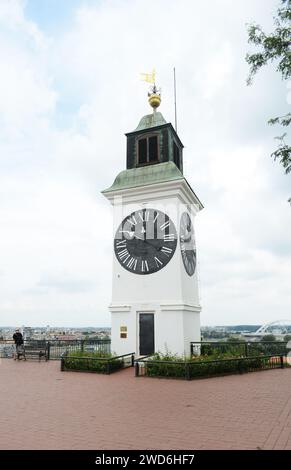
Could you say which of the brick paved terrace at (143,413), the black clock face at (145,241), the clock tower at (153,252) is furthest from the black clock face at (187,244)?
the brick paved terrace at (143,413)

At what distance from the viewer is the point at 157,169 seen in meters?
17.4

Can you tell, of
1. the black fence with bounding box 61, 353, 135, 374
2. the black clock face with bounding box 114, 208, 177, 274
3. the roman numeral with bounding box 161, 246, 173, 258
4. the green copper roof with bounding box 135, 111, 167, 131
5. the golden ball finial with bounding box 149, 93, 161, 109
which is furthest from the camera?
the golden ball finial with bounding box 149, 93, 161, 109

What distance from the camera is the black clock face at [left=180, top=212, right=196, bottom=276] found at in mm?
16625

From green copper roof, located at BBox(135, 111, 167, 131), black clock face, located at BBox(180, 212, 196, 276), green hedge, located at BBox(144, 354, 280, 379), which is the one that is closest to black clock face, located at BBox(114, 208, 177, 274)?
black clock face, located at BBox(180, 212, 196, 276)

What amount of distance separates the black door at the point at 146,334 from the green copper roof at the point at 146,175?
603 centimetres

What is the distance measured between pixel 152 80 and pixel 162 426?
18.3 metres

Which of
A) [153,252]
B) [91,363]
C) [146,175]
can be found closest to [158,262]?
[153,252]

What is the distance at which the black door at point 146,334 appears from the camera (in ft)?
50.0

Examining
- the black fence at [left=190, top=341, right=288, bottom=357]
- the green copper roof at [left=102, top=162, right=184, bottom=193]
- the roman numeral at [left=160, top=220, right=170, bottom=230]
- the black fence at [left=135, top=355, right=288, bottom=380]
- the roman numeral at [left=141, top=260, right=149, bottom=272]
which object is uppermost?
the green copper roof at [left=102, top=162, right=184, bottom=193]

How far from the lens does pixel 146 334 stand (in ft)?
50.6

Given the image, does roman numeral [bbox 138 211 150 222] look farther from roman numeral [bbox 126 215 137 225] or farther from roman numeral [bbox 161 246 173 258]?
roman numeral [bbox 161 246 173 258]

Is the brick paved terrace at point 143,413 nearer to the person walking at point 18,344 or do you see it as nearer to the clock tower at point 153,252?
the clock tower at point 153,252

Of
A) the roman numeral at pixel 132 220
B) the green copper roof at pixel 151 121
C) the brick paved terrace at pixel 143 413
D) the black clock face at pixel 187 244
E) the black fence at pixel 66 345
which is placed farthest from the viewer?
the green copper roof at pixel 151 121

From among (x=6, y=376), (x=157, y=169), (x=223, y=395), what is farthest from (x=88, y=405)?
(x=157, y=169)
